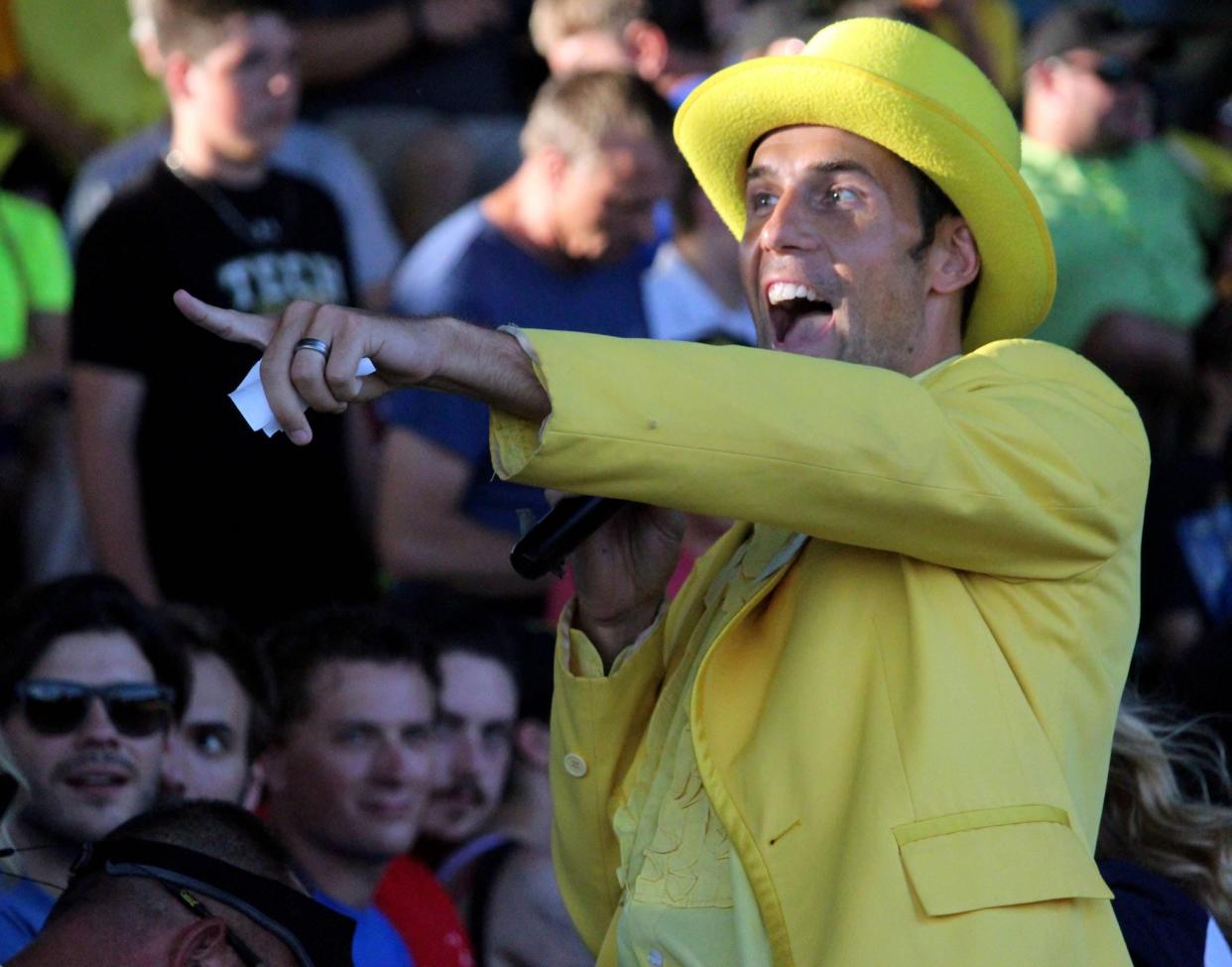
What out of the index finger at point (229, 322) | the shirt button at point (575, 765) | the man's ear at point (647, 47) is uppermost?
the man's ear at point (647, 47)

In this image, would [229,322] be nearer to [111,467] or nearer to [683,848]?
[683,848]

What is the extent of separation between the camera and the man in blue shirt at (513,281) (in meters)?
5.07

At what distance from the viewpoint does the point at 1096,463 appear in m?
2.39

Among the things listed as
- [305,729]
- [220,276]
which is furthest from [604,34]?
[305,729]

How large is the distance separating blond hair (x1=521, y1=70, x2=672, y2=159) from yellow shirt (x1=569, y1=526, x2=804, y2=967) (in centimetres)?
260

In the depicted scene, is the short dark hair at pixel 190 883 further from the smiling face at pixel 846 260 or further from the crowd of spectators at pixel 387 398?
the smiling face at pixel 846 260

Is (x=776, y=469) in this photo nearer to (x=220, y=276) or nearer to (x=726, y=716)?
(x=726, y=716)

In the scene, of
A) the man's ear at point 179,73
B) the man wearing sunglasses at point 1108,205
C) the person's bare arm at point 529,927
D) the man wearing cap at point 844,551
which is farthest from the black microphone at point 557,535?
the man wearing sunglasses at point 1108,205

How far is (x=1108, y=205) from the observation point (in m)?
6.31

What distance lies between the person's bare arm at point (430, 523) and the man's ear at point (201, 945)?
2.59 m

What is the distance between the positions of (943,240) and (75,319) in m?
2.72

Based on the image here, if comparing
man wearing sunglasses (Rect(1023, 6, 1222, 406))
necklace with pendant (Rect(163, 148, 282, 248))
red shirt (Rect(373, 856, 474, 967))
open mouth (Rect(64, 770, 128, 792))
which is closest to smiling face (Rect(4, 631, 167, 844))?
open mouth (Rect(64, 770, 128, 792))

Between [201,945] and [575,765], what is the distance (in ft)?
1.99

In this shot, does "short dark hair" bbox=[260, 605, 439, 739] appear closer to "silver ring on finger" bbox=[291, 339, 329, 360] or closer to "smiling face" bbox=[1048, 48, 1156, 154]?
"silver ring on finger" bbox=[291, 339, 329, 360]
